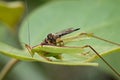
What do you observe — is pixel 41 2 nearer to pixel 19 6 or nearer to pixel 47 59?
pixel 19 6

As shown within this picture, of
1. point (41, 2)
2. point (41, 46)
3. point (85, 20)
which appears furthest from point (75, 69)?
point (41, 46)

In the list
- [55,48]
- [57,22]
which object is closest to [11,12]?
[57,22]

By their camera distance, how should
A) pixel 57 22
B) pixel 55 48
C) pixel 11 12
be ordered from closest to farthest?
1. pixel 55 48
2. pixel 57 22
3. pixel 11 12

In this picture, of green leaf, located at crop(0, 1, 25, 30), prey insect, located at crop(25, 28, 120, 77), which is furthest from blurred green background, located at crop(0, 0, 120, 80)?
prey insect, located at crop(25, 28, 120, 77)

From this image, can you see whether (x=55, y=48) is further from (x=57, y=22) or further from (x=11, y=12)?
(x=11, y=12)

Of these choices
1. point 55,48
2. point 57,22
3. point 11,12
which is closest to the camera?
point 55,48

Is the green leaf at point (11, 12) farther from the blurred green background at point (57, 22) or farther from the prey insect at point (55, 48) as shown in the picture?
the prey insect at point (55, 48)

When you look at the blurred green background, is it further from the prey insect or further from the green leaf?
the prey insect

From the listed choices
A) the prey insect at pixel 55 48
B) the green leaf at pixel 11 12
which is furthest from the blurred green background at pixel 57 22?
the prey insect at pixel 55 48
